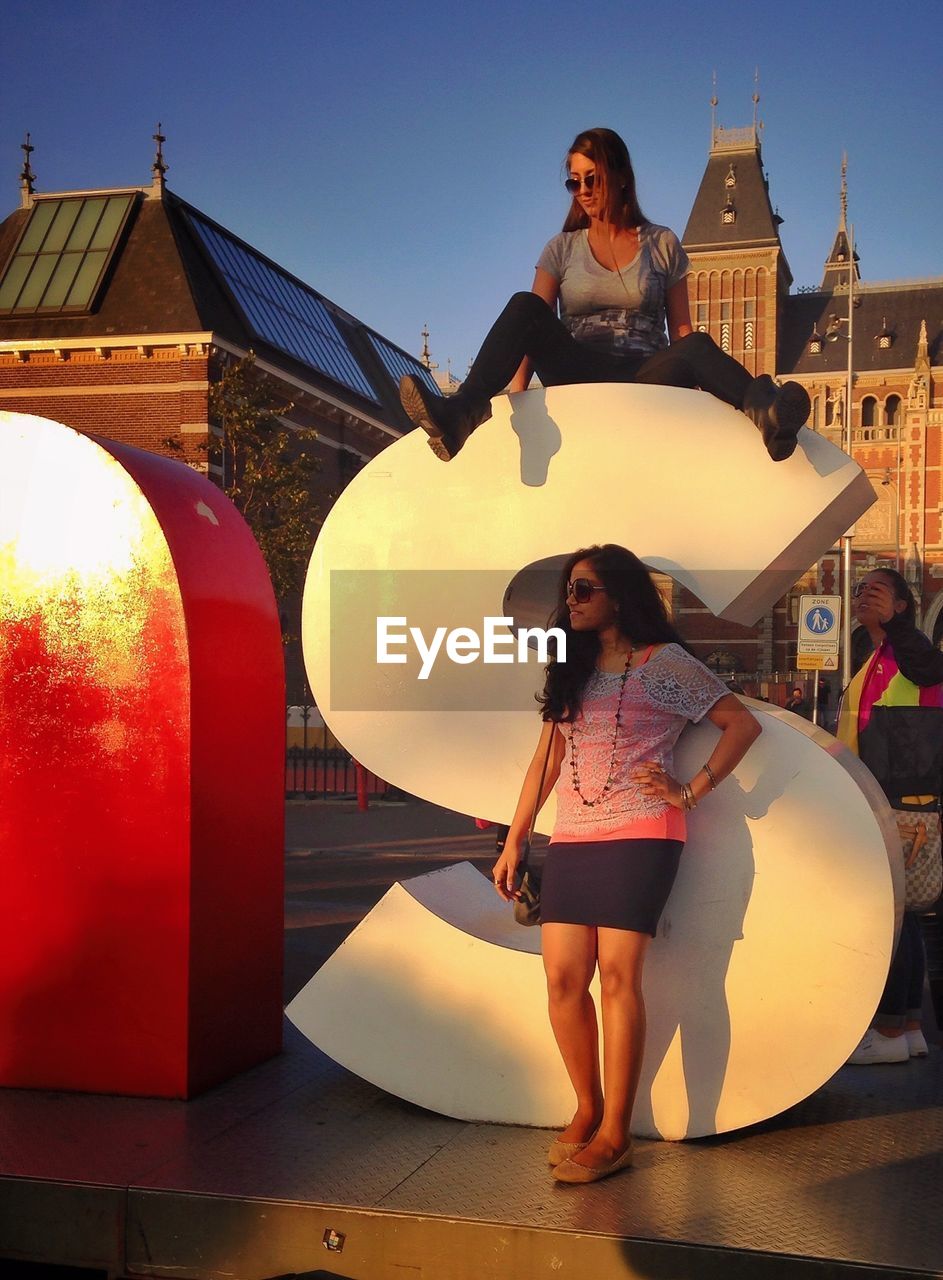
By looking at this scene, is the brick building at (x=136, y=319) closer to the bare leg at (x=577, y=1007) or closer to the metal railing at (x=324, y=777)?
the metal railing at (x=324, y=777)

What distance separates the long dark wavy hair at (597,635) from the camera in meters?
3.39

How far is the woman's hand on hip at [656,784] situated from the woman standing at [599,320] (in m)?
1.01

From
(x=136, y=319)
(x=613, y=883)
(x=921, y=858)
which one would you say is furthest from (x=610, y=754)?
(x=136, y=319)

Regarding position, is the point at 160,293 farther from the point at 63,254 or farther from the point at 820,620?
the point at 820,620

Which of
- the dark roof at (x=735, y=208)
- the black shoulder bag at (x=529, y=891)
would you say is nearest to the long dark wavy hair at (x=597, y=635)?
the black shoulder bag at (x=529, y=891)

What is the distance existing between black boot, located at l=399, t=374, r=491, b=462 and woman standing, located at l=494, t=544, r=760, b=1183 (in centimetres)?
60

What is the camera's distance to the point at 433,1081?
3699 mm

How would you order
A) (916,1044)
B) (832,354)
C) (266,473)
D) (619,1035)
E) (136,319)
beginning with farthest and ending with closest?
(832,354)
(136,319)
(266,473)
(916,1044)
(619,1035)

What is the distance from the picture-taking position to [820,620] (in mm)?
17172

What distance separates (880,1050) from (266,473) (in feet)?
62.5

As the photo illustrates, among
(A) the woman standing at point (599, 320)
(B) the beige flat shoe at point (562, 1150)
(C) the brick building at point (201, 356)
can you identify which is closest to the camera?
(B) the beige flat shoe at point (562, 1150)

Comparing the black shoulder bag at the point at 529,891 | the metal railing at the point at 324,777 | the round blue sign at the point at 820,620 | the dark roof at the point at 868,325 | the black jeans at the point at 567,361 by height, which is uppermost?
the dark roof at the point at 868,325

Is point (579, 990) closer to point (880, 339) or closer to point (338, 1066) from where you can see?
point (338, 1066)

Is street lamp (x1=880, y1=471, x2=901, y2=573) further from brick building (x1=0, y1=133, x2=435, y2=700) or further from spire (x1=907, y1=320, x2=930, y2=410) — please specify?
brick building (x1=0, y1=133, x2=435, y2=700)
